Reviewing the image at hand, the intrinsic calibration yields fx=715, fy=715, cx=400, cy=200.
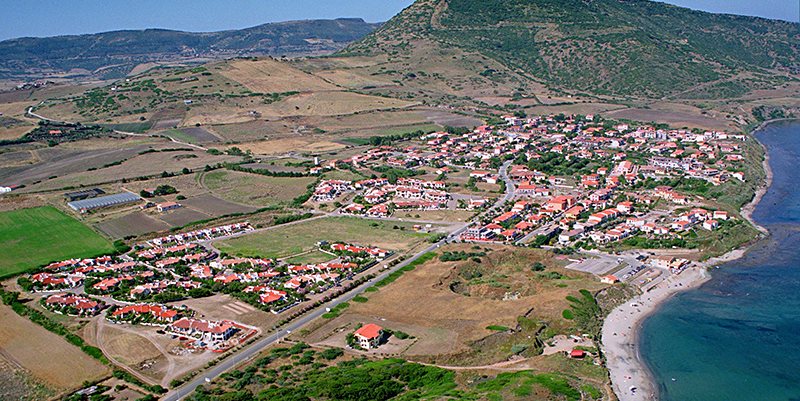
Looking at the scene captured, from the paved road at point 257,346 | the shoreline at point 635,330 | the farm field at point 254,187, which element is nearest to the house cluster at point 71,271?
the paved road at point 257,346

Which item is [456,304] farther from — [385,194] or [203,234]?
[385,194]

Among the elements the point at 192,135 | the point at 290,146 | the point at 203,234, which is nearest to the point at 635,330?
the point at 203,234

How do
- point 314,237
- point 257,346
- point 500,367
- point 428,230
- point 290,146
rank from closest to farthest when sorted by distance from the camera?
point 500,367
point 257,346
point 314,237
point 428,230
point 290,146

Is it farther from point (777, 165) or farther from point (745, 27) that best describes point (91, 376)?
point (745, 27)

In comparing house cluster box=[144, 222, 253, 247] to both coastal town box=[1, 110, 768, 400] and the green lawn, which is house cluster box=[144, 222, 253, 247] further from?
the green lawn

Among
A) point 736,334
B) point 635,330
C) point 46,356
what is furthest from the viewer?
point 635,330

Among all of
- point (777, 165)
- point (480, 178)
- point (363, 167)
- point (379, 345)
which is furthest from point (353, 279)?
point (777, 165)

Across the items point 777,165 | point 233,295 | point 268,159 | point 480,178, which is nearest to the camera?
point 233,295

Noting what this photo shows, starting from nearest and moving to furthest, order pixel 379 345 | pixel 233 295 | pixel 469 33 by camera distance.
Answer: pixel 379 345 < pixel 233 295 < pixel 469 33
